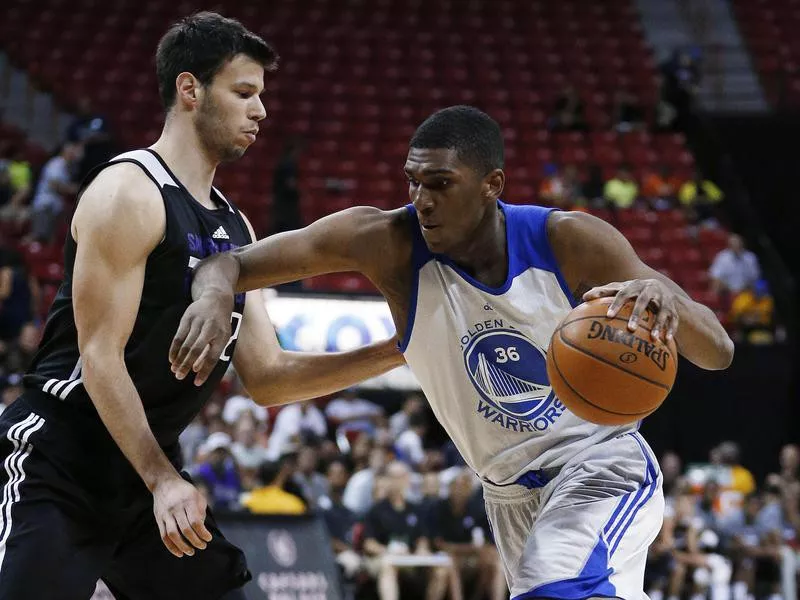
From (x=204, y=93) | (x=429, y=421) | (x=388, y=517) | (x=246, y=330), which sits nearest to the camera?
(x=204, y=93)

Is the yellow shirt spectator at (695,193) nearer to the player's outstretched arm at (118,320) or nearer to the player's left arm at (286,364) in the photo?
the player's left arm at (286,364)

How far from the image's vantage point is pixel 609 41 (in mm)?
19562

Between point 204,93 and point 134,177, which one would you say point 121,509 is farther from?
point 204,93

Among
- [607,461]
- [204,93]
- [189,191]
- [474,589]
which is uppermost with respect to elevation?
[204,93]

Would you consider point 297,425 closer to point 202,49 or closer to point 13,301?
point 13,301

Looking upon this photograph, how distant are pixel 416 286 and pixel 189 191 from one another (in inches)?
30.7

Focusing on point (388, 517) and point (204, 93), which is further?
point (388, 517)

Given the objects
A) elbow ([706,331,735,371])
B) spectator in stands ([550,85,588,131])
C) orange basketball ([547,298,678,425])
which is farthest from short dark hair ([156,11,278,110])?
spectator in stands ([550,85,588,131])

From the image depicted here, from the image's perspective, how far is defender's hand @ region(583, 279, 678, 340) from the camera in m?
3.17

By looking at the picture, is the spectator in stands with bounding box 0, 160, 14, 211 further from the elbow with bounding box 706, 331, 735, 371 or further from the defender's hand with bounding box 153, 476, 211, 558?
the elbow with bounding box 706, 331, 735, 371

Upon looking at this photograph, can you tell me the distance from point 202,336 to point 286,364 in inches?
36.2

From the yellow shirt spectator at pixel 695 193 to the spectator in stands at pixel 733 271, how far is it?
5.34 ft

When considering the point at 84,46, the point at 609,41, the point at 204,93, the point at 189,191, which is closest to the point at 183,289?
the point at 189,191

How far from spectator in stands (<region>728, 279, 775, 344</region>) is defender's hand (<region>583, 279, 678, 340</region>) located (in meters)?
11.4
